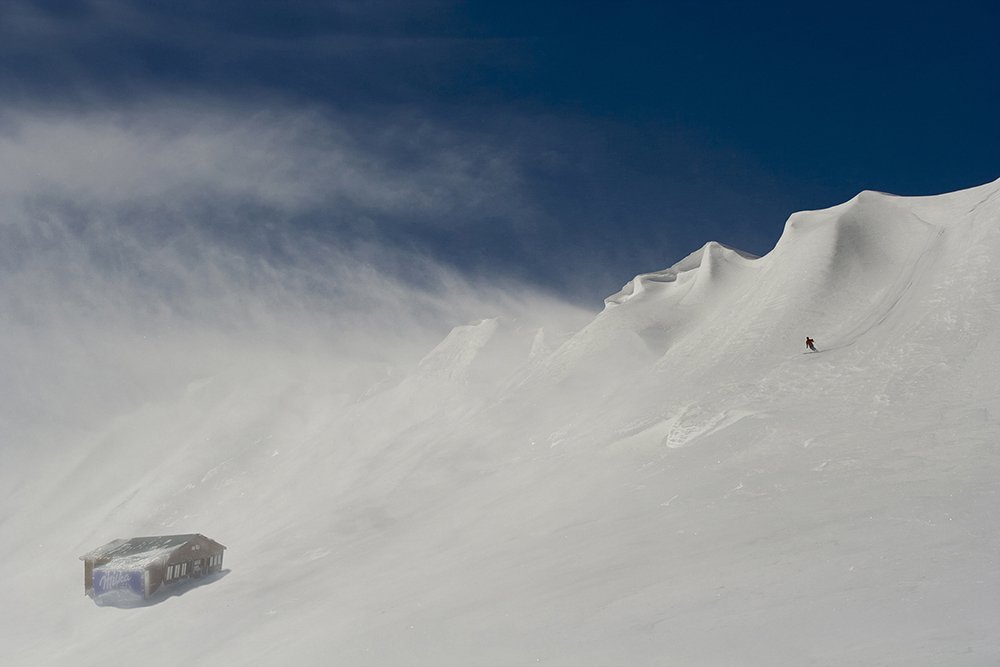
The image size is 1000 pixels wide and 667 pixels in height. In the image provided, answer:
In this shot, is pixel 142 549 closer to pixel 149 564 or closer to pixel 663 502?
pixel 149 564

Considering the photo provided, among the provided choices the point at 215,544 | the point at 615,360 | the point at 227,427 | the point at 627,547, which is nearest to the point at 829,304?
the point at 615,360

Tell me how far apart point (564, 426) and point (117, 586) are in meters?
30.3

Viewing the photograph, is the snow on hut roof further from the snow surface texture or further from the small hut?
the snow surface texture

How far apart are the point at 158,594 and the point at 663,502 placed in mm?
30580

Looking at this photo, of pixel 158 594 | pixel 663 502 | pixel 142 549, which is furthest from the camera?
pixel 142 549

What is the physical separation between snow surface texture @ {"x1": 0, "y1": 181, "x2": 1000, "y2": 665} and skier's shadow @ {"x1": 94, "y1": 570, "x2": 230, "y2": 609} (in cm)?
128

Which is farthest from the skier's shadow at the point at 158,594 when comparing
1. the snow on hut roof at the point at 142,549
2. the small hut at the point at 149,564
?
the snow on hut roof at the point at 142,549

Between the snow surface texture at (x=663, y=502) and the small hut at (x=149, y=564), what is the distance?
73.0 inches

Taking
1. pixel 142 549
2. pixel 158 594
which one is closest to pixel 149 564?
pixel 158 594

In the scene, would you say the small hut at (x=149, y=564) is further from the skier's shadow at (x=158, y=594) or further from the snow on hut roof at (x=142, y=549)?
the skier's shadow at (x=158, y=594)

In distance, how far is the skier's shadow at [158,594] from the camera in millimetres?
40688

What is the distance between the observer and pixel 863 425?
32500 millimetres

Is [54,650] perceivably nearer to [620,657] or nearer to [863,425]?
[620,657]

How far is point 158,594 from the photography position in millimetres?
41125
